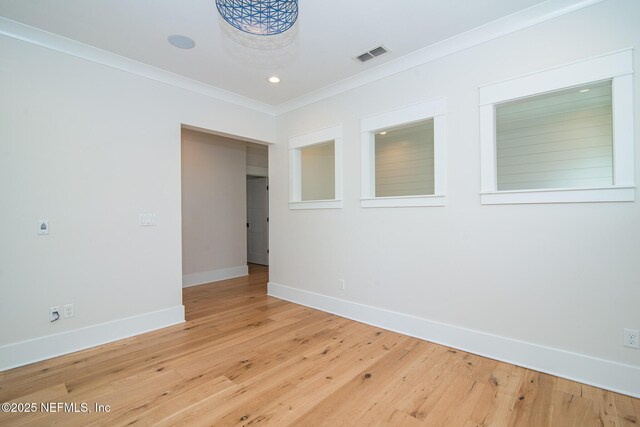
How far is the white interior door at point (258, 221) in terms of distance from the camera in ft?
23.5

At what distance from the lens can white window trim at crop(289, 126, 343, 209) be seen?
11.9ft

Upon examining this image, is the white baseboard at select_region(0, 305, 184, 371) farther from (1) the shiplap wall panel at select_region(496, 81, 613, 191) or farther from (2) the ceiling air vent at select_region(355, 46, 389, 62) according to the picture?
(1) the shiplap wall panel at select_region(496, 81, 613, 191)

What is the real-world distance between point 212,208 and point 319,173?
7.22 feet

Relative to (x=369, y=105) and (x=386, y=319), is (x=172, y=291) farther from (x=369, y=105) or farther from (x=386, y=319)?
(x=369, y=105)

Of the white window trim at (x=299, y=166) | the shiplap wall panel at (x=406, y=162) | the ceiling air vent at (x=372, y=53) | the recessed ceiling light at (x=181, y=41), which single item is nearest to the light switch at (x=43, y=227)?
the recessed ceiling light at (x=181, y=41)

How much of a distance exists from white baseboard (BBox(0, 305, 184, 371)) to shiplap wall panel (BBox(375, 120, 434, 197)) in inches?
153

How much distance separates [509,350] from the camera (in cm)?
240

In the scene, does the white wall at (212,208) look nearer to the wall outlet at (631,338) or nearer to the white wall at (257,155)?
the white wall at (257,155)

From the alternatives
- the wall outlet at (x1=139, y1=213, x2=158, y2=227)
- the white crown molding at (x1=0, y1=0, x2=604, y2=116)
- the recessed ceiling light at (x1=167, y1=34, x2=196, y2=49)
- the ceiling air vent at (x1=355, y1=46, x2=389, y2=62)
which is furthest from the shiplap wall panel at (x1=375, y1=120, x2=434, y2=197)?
the wall outlet at (x1=139, y1=213, x2=158, y2=227)

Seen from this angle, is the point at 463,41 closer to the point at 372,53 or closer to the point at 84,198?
the point at 372,53

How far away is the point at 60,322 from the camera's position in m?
2.62

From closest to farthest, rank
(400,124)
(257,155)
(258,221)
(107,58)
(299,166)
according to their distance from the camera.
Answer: (107,58), (400,124), (299,166), (257,155), (258,221)

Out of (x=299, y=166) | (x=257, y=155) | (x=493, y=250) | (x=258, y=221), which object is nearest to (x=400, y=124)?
(x=493, y=250)

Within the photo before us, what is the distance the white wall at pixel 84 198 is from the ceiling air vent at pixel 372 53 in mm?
2092
